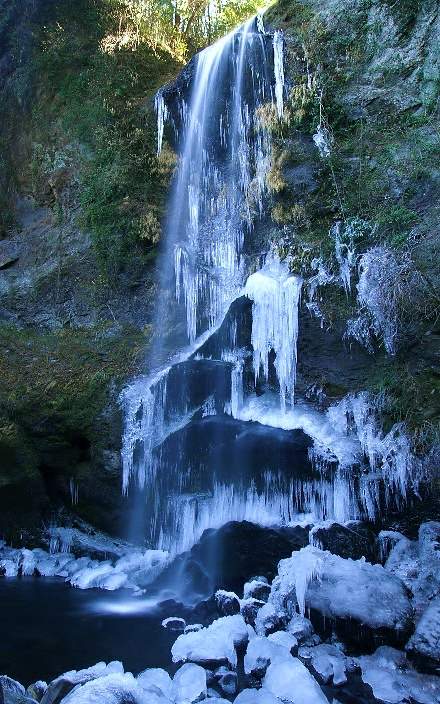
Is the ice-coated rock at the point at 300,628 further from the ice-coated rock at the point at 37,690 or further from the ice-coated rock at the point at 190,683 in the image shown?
the ice-coated rock at the point at 37,690

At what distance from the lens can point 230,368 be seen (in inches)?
360

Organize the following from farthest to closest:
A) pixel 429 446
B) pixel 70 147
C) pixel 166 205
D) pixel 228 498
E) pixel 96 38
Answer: pixel 96 38 < pixel 70 147 < pixel 166 205 < pixel 228 498 < pixel 429 446

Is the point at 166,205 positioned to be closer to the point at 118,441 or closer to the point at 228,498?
the point at 118,441

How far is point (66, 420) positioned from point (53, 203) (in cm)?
668

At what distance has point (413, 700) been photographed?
4.70 m

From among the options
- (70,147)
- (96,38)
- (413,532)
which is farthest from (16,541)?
(96,38)

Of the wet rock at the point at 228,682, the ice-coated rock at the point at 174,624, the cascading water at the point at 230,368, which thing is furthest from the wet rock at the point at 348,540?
the wet rock at the point at 228,682

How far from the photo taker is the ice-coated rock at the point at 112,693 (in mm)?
4297

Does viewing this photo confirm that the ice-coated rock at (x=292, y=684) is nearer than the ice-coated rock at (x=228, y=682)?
Yes

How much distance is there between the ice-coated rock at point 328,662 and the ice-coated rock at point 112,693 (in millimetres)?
1550

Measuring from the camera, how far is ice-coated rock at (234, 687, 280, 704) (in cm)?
449

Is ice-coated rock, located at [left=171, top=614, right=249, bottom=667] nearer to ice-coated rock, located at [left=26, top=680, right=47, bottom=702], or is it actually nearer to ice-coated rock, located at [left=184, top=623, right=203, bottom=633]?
ice-coated rock, located at [left=184, top=623, right=203, bottom=633]

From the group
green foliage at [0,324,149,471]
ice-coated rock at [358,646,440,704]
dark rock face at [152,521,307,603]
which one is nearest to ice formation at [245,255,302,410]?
dark rock face at [152,521,307,603]

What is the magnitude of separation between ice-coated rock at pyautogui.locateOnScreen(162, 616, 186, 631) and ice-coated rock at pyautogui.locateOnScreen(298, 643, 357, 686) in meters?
1.68
